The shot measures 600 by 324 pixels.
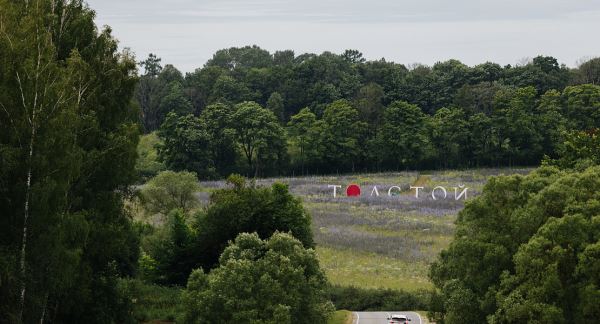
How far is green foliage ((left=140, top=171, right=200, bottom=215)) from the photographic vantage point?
68.0 m

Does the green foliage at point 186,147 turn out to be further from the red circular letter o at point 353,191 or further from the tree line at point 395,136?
the red circular letter o at point 353,191

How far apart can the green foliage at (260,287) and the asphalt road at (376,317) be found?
9.05 metres

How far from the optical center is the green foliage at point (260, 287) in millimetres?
33500

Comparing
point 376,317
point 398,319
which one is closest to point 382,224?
point 376,317

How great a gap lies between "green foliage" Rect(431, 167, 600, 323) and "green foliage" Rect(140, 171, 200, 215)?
33.1 m

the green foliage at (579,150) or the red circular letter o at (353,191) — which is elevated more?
the green foliage at (579,150)

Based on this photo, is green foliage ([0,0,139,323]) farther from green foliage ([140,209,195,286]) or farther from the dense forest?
the dense forest

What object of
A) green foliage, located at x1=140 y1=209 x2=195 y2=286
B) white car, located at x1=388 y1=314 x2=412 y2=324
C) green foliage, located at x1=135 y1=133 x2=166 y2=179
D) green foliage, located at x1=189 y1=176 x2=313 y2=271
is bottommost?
white car, located at x1=388 y1=314 x2=412 y2=324

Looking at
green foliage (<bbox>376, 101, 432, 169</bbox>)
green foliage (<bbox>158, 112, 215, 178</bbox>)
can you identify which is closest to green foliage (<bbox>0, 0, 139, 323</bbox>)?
green foliage (<bbox>158, 112, 215, 178</bbox>)

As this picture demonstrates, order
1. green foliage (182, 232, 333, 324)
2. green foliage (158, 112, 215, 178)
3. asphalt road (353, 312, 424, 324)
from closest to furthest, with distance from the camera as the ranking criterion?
1. green foliage (182, 232, 333, 324)
2. asphalt road (353, 312, 424, 324)
3. green foliage (158, 112, 215, 178)

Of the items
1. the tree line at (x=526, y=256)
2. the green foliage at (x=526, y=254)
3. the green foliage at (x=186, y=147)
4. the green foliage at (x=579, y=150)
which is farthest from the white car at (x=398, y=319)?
the green foliage at (x=186, y=147)

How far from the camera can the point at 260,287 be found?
1339 inches

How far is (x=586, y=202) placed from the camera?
112 ft

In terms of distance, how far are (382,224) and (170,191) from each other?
2102 centimetres
